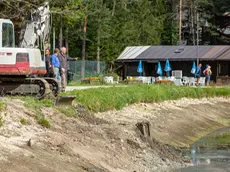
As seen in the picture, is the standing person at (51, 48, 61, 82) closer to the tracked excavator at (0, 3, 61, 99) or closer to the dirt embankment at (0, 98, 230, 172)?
the tracked excavator at (0, 3, 61, 99)

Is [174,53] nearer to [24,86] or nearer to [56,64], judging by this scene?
[56,64]

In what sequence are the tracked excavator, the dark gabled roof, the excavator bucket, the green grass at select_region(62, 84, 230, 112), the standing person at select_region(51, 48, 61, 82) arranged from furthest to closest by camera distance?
the dark gabled roof < the standing person at select_region(51, 48, 61, 82) < the green grass at select_region(62, 84, 230, 112) < the tracked excavator < the excavator bucket

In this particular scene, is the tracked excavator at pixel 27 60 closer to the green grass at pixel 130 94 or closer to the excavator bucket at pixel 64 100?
the excavator bucket at pixel 64 100

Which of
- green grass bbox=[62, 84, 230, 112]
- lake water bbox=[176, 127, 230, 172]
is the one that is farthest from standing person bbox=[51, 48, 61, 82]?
lake water bbox=[176, 127, 230, 172]

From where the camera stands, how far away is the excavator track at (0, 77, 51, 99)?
25.0m

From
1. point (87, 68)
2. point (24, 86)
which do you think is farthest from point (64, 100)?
point (87, 68)

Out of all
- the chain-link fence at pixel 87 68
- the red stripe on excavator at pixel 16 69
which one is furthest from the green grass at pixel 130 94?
the chain-link fence at pixel 87 68

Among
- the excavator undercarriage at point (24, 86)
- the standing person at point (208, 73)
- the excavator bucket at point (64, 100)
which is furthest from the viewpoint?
the standing person at point (208, 73)

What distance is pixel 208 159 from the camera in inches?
926

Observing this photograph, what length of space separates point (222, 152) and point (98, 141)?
709 cm

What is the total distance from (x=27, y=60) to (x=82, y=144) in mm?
5988

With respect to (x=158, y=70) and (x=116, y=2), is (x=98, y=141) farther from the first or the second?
(x=116, y=2)

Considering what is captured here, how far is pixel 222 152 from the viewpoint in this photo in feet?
84.4

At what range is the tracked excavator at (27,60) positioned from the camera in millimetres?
23922
